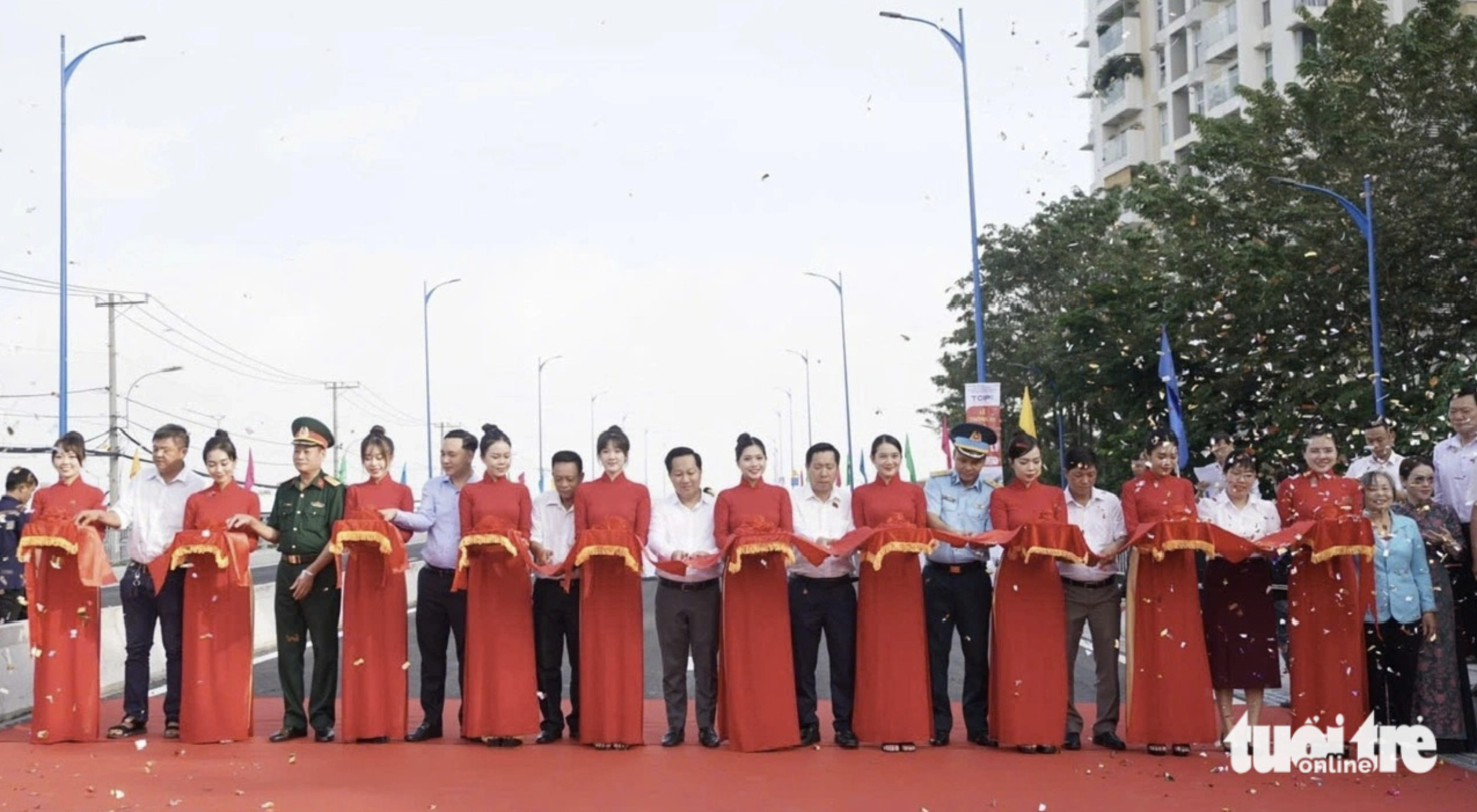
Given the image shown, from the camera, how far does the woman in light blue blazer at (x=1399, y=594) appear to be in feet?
33.1

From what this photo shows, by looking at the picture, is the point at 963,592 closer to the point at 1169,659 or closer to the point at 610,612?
the point at 1169,659

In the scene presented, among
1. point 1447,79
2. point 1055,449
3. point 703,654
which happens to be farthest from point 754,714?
point 1055,449

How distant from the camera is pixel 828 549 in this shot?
33.7 feet

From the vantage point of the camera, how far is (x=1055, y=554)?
10.1 metres

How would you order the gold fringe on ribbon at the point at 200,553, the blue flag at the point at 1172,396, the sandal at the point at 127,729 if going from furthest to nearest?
the blue flag at the point at 1172,396 < the sandal at the point at 127,729 < the gold fringe on ribbon at the point at 200,553

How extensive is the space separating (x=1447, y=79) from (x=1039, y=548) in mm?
21678

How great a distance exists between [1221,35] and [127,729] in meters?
54.2

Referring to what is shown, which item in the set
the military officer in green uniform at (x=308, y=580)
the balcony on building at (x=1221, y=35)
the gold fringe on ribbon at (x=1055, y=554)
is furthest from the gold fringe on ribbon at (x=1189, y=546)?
the balcony on building at (x=1221, y=35)

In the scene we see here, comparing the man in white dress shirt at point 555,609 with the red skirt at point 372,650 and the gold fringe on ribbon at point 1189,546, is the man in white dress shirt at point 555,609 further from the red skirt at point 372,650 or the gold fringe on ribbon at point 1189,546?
the gold fringe on ribbon at point 1189,546

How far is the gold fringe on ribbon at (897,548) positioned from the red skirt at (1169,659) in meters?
1.18

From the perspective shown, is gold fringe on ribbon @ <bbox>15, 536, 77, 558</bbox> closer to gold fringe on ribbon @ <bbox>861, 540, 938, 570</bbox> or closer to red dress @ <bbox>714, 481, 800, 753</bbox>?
red dress @ <bbox>714, 481, 800, 753</bbox>

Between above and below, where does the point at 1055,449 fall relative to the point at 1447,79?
below

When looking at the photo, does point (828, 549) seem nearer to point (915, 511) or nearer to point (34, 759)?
point (915, 511)

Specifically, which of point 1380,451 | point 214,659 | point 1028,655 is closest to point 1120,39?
point 1380,451
